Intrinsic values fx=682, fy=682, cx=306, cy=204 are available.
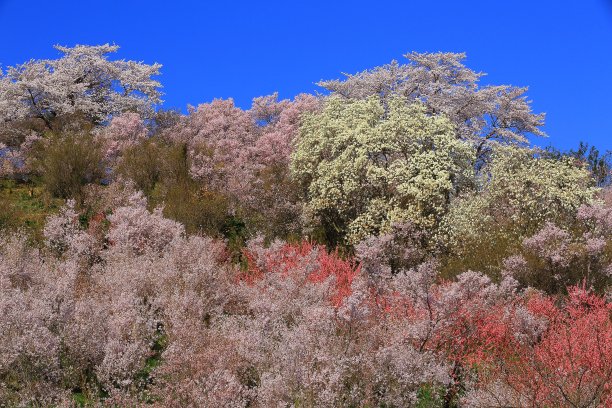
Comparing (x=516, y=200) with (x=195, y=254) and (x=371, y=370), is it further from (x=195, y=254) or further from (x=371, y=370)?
(x=371, y=370)

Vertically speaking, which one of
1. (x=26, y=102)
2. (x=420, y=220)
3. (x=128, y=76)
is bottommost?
(x=420, y=220)

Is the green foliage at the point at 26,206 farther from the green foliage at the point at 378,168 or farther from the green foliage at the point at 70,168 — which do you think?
the green foliage at the point at 378,168

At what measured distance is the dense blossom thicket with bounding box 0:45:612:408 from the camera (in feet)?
38.0

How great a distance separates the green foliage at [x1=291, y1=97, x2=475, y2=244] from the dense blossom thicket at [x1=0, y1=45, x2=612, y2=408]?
93 mm

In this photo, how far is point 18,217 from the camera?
93.7 ft

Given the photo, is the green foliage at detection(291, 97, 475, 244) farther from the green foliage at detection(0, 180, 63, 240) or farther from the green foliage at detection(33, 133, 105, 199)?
the green foliage at detection(0, 180, 63, 240)

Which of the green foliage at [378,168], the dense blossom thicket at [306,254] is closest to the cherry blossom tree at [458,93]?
the dense blossom thicket at [306,254]

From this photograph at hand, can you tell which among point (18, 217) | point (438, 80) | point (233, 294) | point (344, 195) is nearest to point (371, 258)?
point (233, 294)

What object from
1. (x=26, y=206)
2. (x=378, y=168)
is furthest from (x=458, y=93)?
(x=26, y=206)

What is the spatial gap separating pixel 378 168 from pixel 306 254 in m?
5.41

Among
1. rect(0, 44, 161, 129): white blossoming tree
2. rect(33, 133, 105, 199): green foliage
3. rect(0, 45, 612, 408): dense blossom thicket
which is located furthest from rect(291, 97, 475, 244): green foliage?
rect(0, 44, 161, 129): white blossoming tree

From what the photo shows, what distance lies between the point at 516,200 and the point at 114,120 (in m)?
28.1

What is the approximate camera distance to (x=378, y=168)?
2577 cm

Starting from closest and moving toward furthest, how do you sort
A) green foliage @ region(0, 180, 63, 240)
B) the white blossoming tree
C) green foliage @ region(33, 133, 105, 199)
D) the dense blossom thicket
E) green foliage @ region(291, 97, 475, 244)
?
the dense blossom thicket, green foliage @ region(291, 97, 475, 244), green foliage @ region(0, 180, 63, 240), green foliage @ region(33, 133, 105, 199), the white blossoming tree
